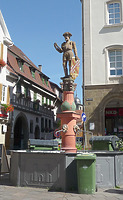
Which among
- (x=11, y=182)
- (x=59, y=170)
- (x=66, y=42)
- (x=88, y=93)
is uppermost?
(x=66, y=42)

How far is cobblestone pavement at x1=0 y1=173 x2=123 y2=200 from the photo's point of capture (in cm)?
593

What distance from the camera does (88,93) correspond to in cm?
1742

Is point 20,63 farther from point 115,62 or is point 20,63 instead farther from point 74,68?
point 74,68

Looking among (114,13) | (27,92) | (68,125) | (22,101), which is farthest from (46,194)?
(27,92)

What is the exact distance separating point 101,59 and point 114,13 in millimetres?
3784

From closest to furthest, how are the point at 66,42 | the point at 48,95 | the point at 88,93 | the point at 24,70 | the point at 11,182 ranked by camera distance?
1. the point at 11,182
2. the point at 66,42
3. the point at 88,93
4. the point at 24,70
5. the point at 48,95

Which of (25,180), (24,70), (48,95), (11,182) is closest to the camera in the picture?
(25,180)

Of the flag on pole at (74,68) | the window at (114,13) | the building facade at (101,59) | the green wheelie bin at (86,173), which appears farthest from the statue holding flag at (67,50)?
the window at (114,13)

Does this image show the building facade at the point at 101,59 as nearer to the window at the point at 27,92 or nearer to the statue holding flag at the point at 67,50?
the statue holding flag at the point at 67,50

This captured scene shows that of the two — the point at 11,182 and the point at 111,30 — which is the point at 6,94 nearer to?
the point at 111,30

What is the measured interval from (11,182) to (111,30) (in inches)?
548

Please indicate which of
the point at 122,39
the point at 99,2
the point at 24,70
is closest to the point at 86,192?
the point at 122,39

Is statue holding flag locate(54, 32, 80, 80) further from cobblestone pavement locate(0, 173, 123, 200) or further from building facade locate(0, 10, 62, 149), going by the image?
building facade locate(0, 10, 62, 149)

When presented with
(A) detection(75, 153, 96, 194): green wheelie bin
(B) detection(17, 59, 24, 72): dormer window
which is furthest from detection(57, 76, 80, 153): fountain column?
(B) detection(17, 59, 24, 72): dormer window
